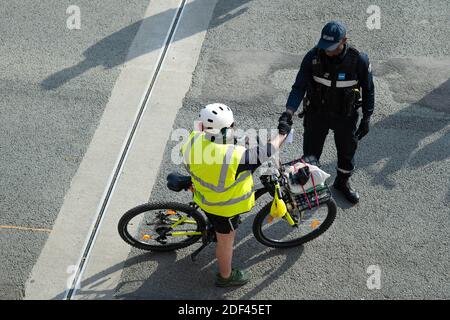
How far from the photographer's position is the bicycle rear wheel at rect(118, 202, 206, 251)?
5.12m

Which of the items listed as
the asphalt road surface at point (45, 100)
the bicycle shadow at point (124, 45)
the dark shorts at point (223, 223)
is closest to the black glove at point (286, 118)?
the dark shorts at point (223, 223)

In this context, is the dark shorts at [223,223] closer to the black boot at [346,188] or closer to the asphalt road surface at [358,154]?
the asphalt road surface at [358,154]

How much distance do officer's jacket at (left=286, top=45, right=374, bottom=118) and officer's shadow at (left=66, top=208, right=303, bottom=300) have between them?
5.04 feet

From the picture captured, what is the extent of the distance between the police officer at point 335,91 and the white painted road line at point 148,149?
191 cm

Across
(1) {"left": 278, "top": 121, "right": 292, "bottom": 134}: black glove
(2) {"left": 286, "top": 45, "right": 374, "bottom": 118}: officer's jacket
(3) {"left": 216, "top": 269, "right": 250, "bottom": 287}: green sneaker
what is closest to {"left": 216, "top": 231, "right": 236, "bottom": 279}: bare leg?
(3) {"left": 216, "top": 269, "right": 250, "bottom": 287}: green sneaker

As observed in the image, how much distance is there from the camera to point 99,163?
6.40 meters

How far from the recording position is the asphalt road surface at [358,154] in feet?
17.6

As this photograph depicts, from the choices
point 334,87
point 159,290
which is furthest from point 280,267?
point 334,87

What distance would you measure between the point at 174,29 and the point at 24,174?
3071mm

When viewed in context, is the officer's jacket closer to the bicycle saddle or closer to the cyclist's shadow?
the bicycle saddle

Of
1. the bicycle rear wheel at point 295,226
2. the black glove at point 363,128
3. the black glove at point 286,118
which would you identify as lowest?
the bicycle rear wheel at point 295,226

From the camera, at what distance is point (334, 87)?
16.3 ft

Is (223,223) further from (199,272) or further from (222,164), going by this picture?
(199,272)
